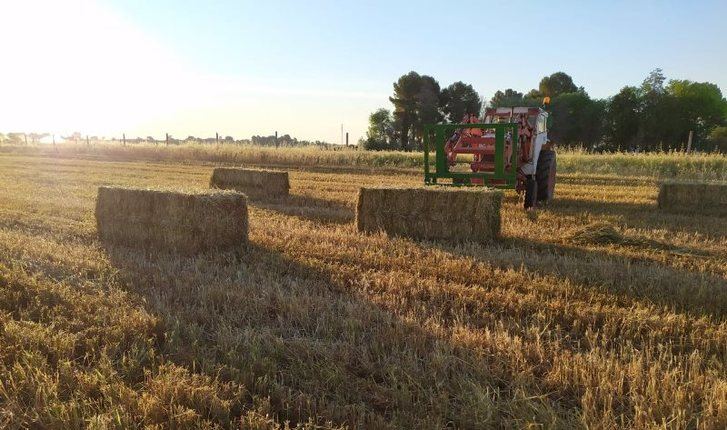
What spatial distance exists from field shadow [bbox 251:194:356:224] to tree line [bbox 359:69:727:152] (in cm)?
3215

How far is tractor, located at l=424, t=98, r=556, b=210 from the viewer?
9.93 metres

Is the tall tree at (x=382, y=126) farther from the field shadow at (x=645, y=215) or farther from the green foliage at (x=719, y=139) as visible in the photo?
the field shadow at (x=645, y=215)

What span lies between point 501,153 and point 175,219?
6017mm

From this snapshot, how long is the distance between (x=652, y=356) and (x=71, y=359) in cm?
368

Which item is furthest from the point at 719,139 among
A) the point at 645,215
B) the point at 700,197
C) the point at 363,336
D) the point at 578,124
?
the point at 363,336

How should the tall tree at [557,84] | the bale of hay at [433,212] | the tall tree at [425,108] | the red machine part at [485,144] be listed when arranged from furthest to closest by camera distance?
the tall tree at [557,84], the tall tree at [425,108], the red machine part at [485,144], the bale of hay at [433,212]

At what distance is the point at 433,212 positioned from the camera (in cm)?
Result: 741

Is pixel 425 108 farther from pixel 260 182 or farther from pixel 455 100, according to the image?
pixel 260 182

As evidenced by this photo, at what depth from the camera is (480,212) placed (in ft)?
23.6

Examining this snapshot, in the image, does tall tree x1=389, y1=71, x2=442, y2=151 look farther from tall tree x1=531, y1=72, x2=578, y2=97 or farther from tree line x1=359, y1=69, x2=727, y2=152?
tall tree x1=531, y1=72, x2=578, y2=97

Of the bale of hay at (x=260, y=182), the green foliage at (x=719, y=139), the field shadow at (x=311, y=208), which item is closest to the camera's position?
the field shadow at (x=311, y=208)

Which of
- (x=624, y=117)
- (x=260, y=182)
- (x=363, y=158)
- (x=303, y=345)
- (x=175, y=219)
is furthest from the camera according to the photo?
(x=624, y=117)

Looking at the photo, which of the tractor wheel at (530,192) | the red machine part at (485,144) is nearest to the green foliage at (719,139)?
the red machine part at (485,144)

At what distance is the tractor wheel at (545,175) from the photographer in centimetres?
1119
